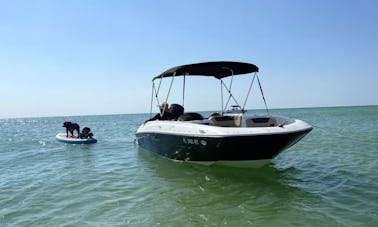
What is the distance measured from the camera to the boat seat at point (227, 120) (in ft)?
32.2

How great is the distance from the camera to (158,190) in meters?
7.64

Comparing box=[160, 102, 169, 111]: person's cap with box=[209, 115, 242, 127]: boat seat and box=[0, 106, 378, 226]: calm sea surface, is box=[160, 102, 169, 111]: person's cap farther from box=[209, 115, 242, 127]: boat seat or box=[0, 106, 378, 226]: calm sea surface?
box=[209, 115, 242, 127]: boat seat

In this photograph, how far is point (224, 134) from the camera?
298 inches

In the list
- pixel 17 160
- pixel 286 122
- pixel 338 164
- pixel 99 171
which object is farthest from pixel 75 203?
pixel 17 160

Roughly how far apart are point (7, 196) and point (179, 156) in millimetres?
4598

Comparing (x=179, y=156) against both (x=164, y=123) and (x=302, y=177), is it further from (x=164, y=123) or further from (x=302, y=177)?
(x=302, y=177)

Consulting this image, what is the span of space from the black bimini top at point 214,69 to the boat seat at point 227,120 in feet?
5.62

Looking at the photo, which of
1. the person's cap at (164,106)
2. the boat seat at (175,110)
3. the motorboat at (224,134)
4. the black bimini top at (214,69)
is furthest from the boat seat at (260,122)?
the person's cap at (164,106)

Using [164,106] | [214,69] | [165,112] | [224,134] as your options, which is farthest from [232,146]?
[165,112]

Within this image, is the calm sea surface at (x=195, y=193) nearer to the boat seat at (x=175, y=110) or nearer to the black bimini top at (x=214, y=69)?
the boat seat at (x=175, y=110)

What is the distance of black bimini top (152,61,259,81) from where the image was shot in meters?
10.3

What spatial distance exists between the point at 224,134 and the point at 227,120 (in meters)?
2.59

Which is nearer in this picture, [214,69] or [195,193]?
[195,193]

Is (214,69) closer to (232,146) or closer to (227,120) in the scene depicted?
(227,120)
